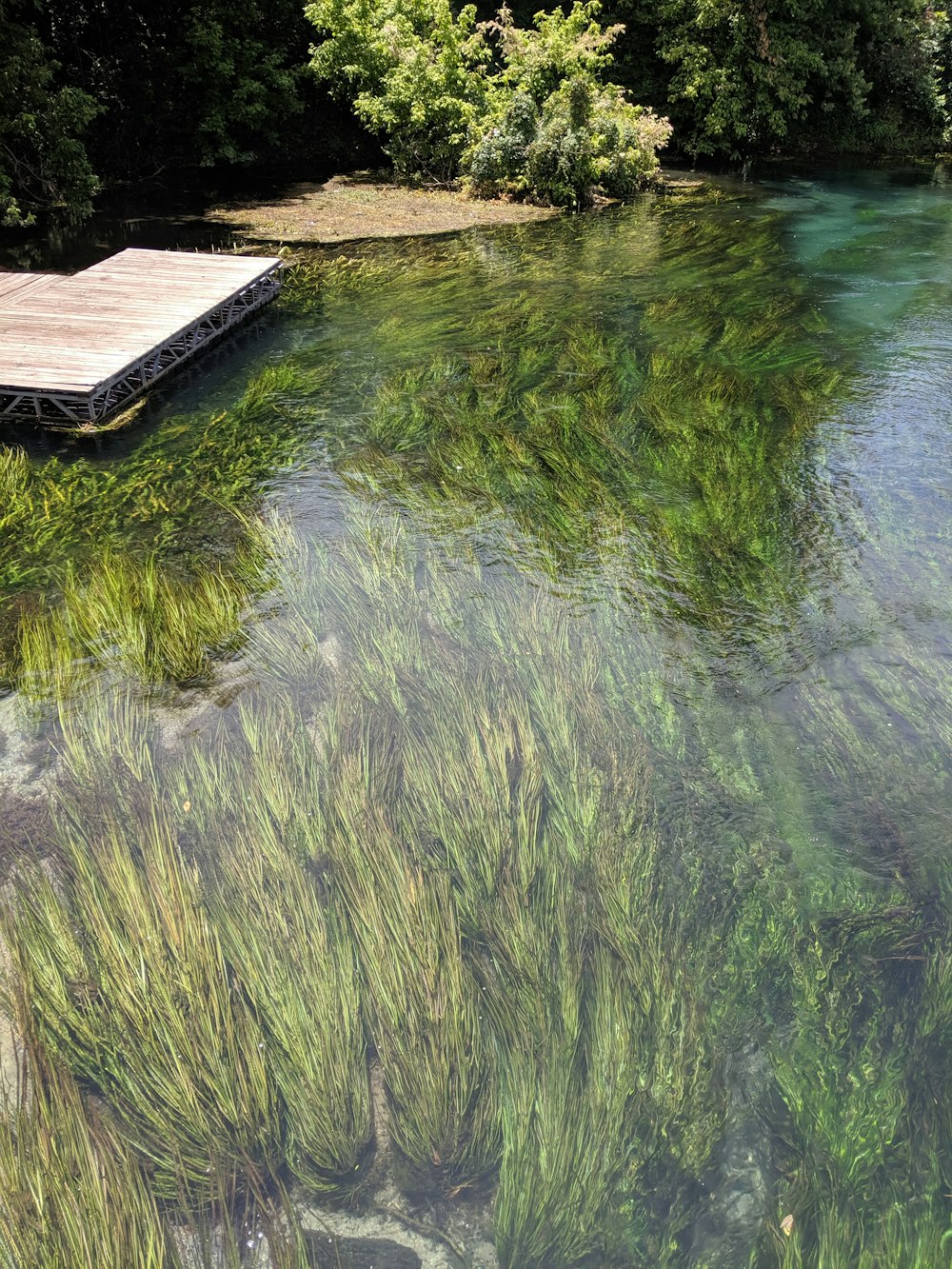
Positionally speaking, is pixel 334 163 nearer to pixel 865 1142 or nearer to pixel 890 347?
pixel 890 347

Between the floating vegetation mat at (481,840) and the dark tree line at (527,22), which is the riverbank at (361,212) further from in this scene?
the floating vegetation mat at (481,840)

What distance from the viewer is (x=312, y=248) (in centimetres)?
1124

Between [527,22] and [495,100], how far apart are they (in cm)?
470

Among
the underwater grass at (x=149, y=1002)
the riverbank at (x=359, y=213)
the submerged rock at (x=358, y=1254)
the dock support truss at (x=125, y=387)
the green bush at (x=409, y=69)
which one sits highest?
the green bush at (x=409, y=69)

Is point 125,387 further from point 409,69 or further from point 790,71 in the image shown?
point 790,71

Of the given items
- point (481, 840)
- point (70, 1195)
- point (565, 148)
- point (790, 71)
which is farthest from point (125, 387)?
point (790, 71)

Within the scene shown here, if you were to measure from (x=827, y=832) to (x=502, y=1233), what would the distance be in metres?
2.05

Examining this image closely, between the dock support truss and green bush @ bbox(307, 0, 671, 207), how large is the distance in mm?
6099

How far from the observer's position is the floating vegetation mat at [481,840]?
2613 millimetres

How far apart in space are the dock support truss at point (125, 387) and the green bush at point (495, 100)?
20.0 feet

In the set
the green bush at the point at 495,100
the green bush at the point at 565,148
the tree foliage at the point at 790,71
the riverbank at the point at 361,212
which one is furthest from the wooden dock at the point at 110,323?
the tree foliage at the point at 790,71

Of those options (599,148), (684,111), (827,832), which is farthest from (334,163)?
(827,832)

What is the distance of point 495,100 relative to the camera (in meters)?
13.7

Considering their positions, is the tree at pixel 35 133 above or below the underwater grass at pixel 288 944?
above
